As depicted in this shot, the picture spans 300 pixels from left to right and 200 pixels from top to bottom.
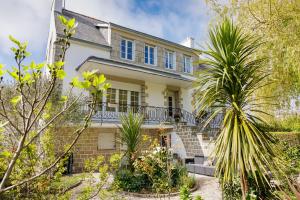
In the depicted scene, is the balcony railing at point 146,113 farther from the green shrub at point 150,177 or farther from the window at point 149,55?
the green shrub at point 150,177

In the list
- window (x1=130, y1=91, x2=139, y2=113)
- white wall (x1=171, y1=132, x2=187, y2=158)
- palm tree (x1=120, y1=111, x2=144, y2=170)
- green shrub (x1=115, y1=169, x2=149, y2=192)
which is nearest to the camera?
green shrub (x1=115, y1=169, x2=149, y2=192)

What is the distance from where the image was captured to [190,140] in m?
13.0

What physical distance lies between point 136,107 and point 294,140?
9.63 metres

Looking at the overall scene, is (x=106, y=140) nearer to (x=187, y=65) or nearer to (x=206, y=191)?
(x=206, y=191)

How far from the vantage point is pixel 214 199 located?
6.19 m

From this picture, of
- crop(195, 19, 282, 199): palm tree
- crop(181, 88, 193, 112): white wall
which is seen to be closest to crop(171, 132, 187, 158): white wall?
crop(181, 88, 193, 112): white wall

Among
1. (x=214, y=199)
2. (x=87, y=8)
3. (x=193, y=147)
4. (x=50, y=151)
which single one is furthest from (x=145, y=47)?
(x=50, y=151)

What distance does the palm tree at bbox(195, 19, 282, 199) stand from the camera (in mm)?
3689

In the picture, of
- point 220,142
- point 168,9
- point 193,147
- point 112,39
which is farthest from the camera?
point 112,39

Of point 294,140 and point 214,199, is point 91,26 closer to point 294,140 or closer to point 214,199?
point 214,199

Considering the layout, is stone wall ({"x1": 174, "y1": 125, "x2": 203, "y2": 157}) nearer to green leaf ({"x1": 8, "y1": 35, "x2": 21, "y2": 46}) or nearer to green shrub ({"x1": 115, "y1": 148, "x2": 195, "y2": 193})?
green shrub ({"x1": 115, "y1": 148, "x2": 195, "y2": 193})

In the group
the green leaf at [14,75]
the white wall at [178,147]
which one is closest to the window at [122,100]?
the white wall at [178,147]

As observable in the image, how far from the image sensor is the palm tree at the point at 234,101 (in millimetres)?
3689

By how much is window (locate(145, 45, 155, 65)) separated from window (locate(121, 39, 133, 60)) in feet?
4.46
